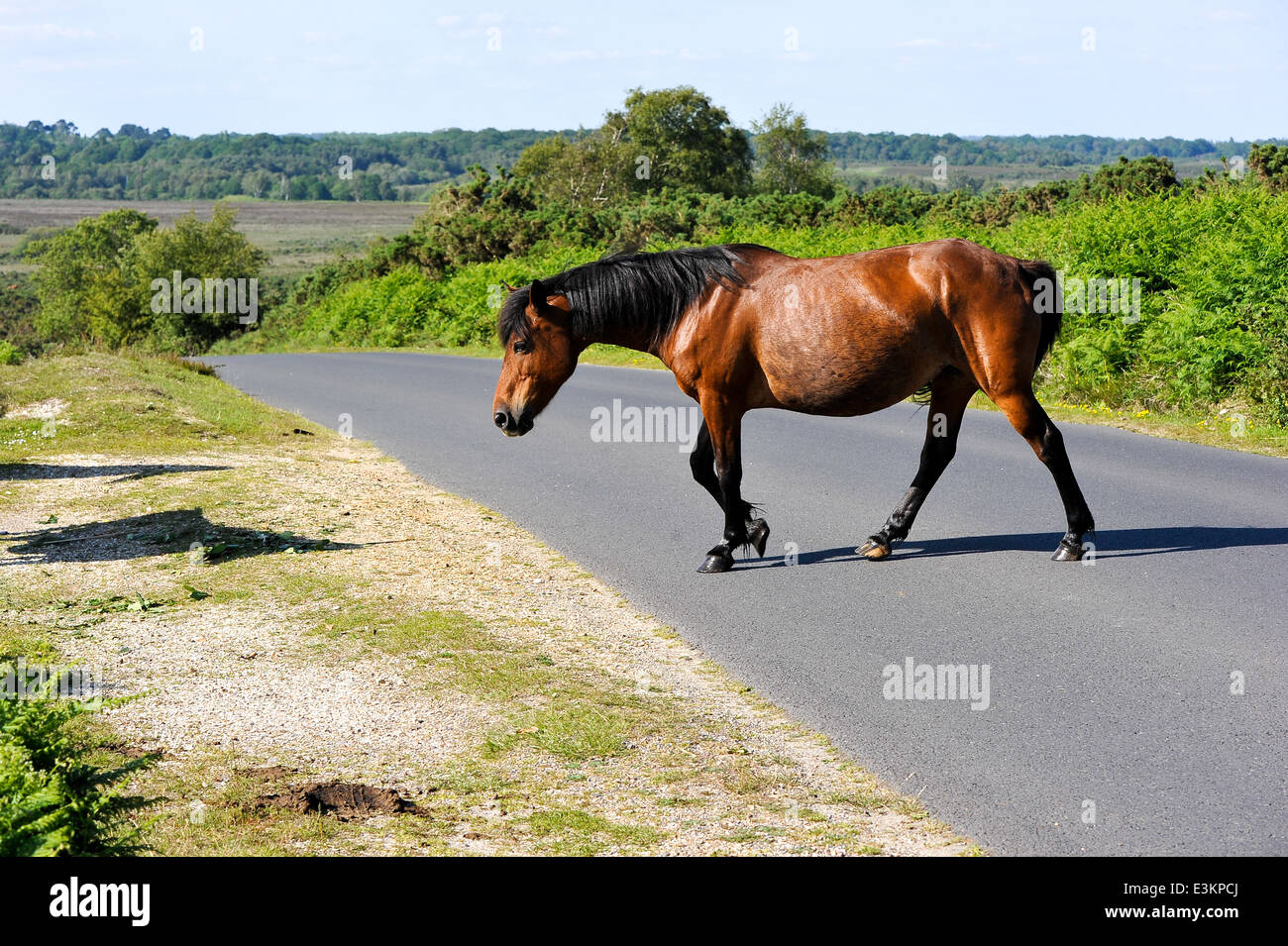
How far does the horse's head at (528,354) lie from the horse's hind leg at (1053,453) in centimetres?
281

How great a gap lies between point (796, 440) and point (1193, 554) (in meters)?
6.33

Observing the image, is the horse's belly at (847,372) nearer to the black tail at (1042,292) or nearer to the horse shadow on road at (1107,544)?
the black tail at (1042,292)

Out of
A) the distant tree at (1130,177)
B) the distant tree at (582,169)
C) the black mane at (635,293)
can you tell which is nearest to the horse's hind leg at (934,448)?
the black mane at (635,293)

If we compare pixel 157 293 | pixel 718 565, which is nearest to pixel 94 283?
pixel 157 293

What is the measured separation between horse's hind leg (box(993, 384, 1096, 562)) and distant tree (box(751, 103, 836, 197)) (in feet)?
255

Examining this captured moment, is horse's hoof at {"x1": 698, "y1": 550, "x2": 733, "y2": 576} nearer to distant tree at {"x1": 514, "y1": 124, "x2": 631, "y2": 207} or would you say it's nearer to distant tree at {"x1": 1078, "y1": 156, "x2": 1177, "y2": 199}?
distant tree at {"x1": 1078, "y1": 156, "x2": 1177, "y2": 199}

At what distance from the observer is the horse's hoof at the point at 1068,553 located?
26.9 feet

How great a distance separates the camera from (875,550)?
27.8 feet

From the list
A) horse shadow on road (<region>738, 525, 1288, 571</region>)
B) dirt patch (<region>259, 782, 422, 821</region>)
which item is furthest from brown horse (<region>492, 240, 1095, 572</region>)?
dirt patch (<region>259, 782, 422, 821</region>)

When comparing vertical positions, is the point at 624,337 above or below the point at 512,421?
above

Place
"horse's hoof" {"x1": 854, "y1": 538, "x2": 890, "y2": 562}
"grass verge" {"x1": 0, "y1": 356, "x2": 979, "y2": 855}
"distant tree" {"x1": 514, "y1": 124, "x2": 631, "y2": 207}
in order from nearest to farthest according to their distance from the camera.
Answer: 1. "grass verge" {"x1": 0, "y1": 356, "x2": 979, "y2": 855}
2. "horse's hoof" {"x1": 854, "y1": 538, "x2": 890, "y2": 562}
3. "distant tree" {"x1": 514, "y1": 124, "x2": 631, "y2": 207}

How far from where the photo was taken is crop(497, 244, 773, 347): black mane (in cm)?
808

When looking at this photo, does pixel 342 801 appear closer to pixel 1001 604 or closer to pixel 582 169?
pixel 1001 604

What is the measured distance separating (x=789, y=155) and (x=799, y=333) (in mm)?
83748
